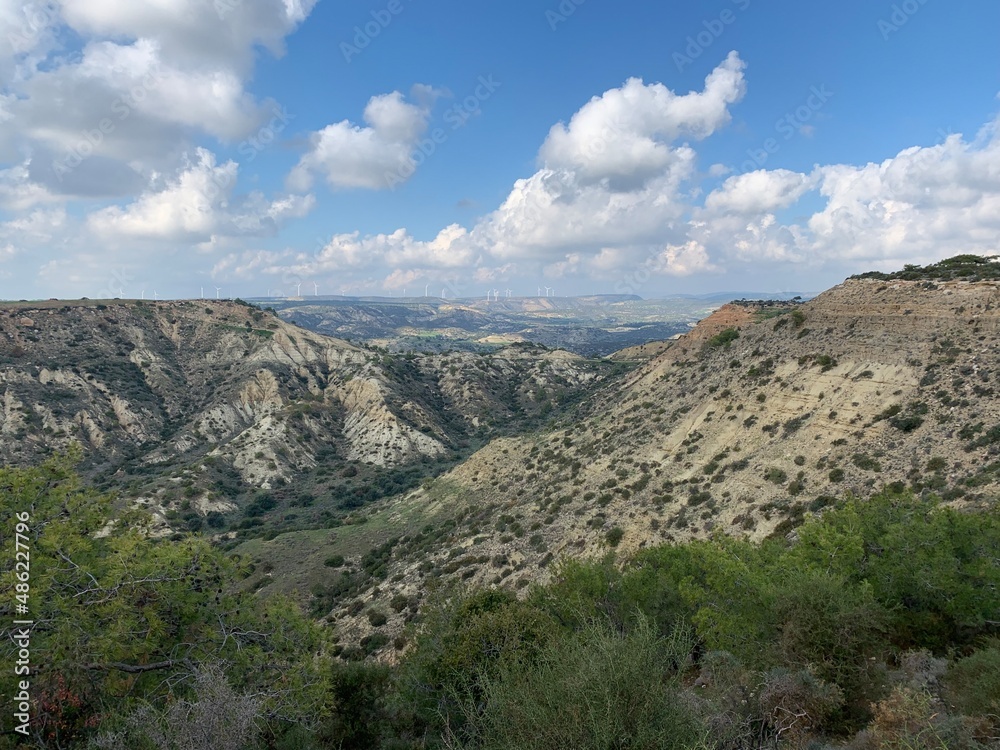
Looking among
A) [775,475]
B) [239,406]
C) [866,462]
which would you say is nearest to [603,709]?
[866,462]

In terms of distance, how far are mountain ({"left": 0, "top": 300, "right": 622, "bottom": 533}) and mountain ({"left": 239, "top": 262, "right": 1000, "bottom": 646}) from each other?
2122 cm

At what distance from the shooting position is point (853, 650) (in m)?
11.3

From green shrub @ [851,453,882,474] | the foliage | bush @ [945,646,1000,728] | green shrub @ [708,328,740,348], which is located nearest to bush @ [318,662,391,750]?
the foliage

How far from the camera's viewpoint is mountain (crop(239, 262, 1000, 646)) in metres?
24.8

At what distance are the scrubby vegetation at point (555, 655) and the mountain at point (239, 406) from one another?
44.7 metres

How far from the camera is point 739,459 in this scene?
104 feet

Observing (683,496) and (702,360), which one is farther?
(702,360)

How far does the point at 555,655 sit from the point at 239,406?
91.0 m

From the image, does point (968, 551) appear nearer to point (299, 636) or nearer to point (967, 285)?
point (299, 636)

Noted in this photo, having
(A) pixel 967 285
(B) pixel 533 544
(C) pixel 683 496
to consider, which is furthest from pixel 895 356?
(B) pixel 533 544

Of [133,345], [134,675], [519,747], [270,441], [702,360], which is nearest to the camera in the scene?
[519,747]

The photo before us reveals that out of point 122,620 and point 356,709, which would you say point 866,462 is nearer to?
point 356,709

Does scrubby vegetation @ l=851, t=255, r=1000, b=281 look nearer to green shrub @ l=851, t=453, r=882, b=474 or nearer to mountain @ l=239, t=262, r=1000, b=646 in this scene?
mountain @ l=239, t=262, r=1000, b=646

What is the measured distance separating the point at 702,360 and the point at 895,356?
791 inches
